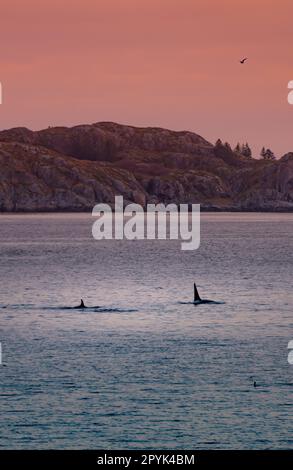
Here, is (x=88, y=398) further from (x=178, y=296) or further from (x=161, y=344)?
(x=178, y=296)

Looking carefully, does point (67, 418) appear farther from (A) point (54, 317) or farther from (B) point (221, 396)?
(A) point (54, 317)

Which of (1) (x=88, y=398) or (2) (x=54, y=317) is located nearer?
(1) (x=88, y=398)

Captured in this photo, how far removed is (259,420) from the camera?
62.1 m

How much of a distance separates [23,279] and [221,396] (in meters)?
100.0

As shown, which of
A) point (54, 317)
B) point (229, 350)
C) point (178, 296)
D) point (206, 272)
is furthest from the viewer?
point (206, 272)

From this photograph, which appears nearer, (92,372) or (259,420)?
(259,420)

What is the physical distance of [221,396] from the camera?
6825 centimetres

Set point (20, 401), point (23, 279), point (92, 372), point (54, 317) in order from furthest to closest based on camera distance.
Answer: point (23, 279), point (54, 317), point (92, 372), point (20, 401)

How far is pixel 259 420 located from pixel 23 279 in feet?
349
